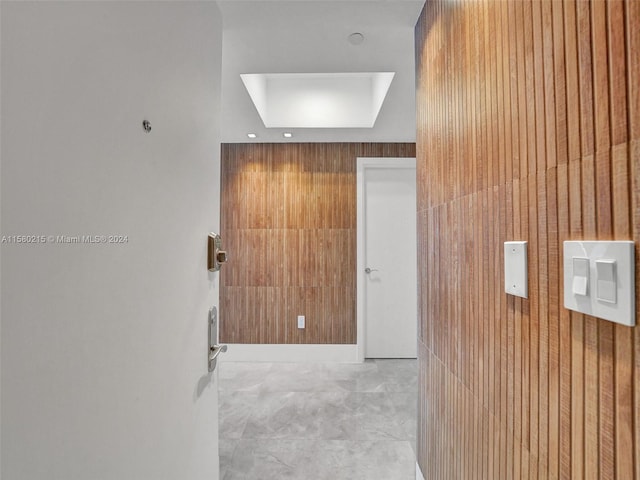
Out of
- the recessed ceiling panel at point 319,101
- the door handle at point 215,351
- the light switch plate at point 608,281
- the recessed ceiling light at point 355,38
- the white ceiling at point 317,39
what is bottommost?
the door handle at point 215,351

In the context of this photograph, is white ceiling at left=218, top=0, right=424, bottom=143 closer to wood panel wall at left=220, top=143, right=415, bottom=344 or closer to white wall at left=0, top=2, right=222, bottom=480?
white wall at left=0, top=2, right=222, bottom=480

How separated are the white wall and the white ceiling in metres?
0.50

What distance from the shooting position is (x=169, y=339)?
3.03 ft

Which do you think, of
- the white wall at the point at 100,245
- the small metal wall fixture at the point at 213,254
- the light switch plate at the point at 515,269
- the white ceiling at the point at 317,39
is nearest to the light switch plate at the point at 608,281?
the light switch plate at the point at 515,269

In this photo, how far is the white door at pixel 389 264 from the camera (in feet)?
11.6

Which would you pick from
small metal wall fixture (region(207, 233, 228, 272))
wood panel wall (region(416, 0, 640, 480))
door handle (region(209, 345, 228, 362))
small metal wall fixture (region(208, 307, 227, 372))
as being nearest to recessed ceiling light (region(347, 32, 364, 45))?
wood panel wall (region(416, 0, 640, 480))

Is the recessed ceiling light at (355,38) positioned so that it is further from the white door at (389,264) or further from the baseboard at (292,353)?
the baseboard at (292,353)

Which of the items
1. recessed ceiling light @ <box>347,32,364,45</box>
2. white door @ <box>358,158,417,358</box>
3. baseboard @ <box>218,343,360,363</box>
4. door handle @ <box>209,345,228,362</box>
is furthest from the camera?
white door @ <box>358,158,417,358</box>

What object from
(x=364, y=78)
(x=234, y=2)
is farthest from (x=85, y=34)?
(x=364, y=78)

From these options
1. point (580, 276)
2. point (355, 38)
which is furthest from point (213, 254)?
point (355, 38)

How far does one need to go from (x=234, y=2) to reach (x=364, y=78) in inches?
68.7

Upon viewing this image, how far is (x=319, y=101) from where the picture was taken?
116 inches

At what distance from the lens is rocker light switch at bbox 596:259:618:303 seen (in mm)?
483

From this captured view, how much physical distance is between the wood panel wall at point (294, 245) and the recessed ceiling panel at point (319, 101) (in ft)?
1.76
